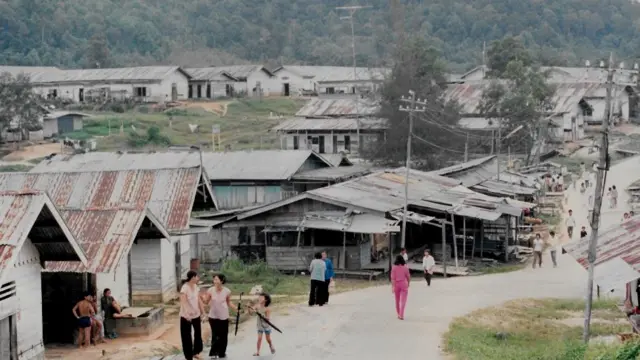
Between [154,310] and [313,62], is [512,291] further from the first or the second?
[313,62]

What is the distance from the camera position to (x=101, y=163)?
4044 centimetres

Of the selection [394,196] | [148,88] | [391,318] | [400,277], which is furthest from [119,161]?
[148,88]

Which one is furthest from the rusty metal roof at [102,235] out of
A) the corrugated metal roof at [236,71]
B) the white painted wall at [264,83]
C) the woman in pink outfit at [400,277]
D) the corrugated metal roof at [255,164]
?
the white painted wall at [264,83]

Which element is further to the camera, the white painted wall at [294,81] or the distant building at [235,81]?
the white painted wall at [294,81]

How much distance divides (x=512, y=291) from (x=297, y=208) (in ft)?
27.2

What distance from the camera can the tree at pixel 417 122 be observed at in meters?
53.4

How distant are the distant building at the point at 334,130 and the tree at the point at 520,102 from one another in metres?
8.02

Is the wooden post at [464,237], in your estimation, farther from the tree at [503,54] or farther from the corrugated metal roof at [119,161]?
the tree at [503,54]

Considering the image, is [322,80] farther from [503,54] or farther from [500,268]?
[500,268]

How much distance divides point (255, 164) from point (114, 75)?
41322mm

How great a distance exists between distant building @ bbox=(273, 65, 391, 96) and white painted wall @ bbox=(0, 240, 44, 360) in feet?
194

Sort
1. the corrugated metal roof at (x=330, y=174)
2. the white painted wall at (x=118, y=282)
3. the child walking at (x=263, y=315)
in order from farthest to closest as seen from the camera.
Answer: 1. the corrugated metal roof at (x=330, y=174)
2. the white painted wall at (x=118, y=282)
3. the child walking at (x=263, y=315)

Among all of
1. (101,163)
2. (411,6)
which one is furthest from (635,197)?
(411,6)

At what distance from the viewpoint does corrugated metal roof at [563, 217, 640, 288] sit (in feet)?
58.0
